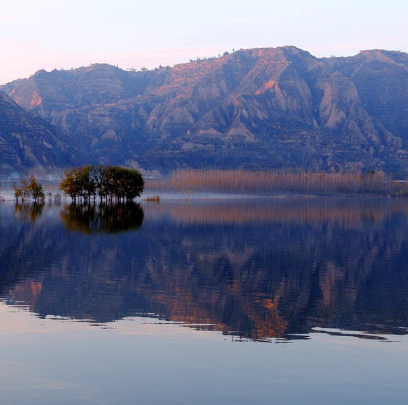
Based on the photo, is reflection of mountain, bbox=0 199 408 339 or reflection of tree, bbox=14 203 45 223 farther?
reflection of tree, bbox=14 203 45 223

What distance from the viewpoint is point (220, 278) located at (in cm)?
3050

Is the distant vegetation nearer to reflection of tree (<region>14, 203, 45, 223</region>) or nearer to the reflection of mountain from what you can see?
reflection of tree (<region>14, 203, 45, 223</region>)

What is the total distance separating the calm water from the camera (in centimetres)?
1469

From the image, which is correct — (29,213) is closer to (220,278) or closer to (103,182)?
(103,182)

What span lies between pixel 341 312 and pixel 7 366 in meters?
10.8

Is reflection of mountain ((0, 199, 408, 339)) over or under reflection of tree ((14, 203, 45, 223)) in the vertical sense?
over

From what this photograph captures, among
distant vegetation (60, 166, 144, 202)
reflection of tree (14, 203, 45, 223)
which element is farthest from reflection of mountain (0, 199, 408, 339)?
distant vegetation (60, 166, 144, 202)

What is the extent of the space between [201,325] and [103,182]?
10429 centimetres

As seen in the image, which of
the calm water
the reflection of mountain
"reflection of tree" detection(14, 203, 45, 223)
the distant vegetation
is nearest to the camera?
the calm water

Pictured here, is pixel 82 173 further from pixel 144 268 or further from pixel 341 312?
pixel 341 312

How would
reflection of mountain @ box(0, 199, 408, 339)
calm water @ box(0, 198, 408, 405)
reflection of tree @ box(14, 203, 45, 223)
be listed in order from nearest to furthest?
calm water @ box(0, 198, 408, 405) < reflection of mountain @ box(0, 199, 408, 339) < reflection of tree @ box(14, 203, 45, 223)

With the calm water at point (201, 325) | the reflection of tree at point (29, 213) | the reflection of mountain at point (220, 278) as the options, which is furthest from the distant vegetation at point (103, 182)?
the calm water at point (201, 325)

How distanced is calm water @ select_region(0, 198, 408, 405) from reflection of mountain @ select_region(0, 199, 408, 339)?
0.24 ft

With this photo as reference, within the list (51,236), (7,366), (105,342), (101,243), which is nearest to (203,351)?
(105,342)
